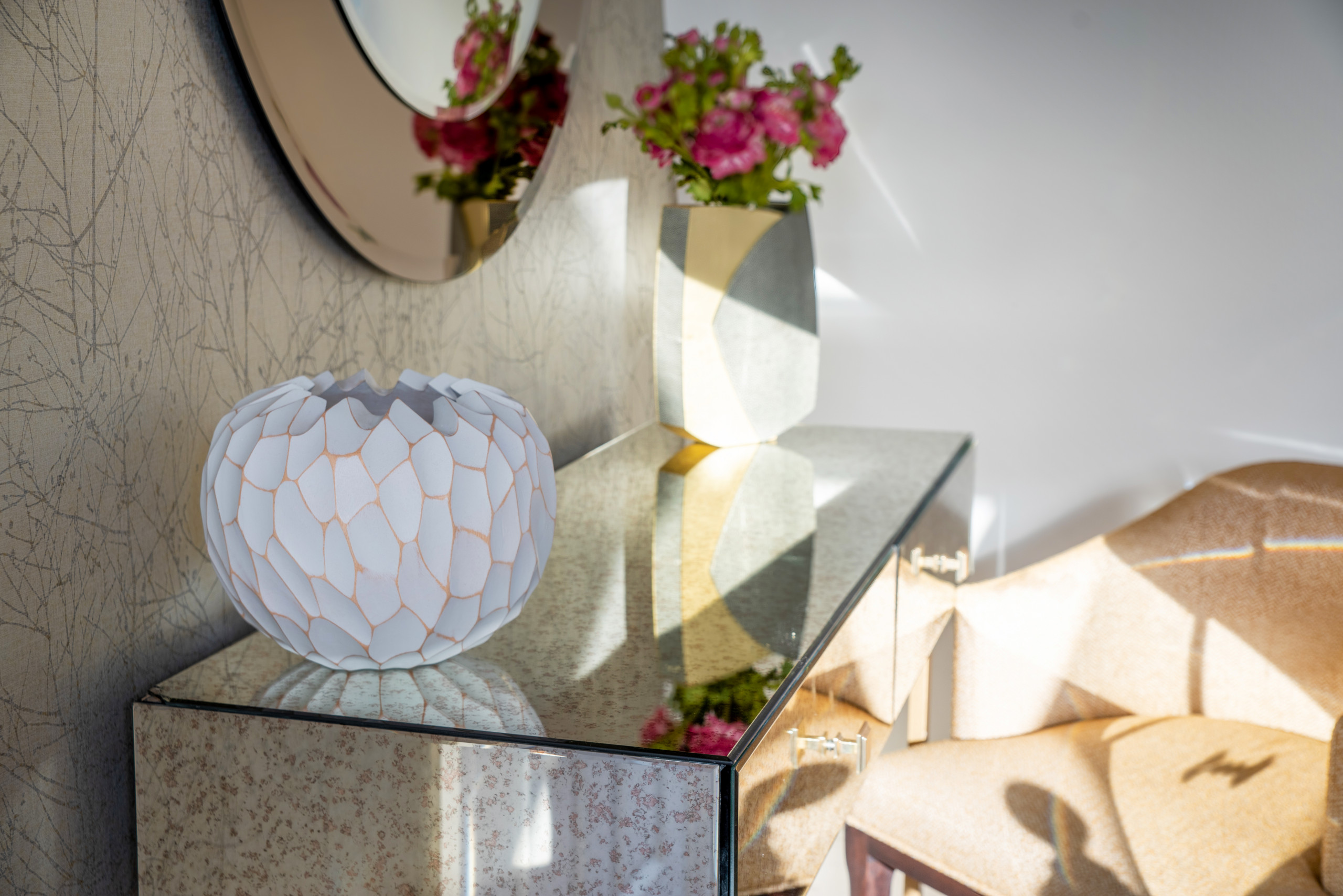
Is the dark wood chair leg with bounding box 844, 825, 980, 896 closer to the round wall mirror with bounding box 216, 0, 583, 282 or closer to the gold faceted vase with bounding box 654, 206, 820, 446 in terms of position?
the gold faceted vase with bounding box 654, 206, 820, 446

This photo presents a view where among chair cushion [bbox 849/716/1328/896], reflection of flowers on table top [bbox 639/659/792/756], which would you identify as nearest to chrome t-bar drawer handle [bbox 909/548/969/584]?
chair cushion [bbox 849/716/1328/896]

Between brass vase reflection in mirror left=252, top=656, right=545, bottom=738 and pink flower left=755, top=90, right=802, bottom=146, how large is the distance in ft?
2.69

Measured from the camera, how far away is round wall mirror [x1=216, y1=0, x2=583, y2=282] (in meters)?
0.73

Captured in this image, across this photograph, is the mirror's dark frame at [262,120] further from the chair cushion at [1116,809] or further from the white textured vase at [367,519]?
the chair cushion at [1116,809]

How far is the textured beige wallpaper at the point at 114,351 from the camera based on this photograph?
56 centimetres

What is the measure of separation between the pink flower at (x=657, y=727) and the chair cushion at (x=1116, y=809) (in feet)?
2.14

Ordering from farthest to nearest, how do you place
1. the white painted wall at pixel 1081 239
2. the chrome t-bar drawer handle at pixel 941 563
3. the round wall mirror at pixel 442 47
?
the white painted wall at pixel 1081 239 < the chrome t-bar drawer handle at pixel 941 563 < the round wall mirror at pixel 442 47

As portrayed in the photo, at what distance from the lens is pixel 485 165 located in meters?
1.04

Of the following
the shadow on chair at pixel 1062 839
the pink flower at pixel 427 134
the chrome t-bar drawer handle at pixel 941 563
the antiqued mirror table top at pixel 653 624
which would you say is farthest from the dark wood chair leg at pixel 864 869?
the pink flower at pixel 427 134

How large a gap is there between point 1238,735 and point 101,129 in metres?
1.34

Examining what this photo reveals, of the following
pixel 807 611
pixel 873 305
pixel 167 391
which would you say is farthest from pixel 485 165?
pixel 873 305

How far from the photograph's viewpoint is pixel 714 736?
550mm

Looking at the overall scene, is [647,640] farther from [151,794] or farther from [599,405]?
[599,405]

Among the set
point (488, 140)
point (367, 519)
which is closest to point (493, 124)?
point (488, 140)
